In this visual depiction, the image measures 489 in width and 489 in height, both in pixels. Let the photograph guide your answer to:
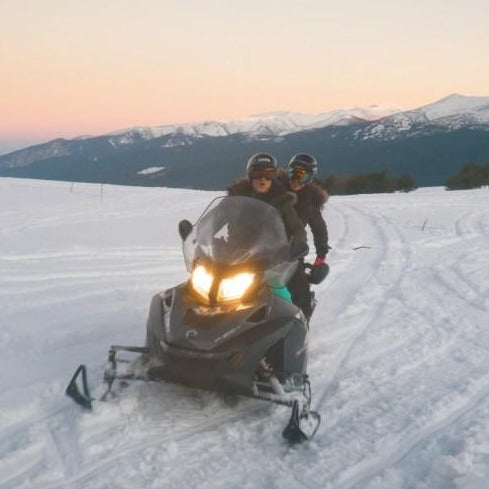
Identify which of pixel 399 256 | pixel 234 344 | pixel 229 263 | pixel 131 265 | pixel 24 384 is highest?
pixel 229 263

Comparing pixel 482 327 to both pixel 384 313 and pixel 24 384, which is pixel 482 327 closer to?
pixel 384 313

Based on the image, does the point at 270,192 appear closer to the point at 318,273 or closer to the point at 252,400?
the point at 318,273

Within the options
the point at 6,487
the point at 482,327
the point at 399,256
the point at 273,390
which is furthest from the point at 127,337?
the point at 399,256

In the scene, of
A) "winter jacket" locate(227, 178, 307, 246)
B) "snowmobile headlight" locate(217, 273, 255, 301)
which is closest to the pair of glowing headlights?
"snowmobile headlight" locate(217, 273, 255, 301)

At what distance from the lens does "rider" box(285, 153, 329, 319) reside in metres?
5.51

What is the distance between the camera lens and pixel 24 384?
4551 millimetres

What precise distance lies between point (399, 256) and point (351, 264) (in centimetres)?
140

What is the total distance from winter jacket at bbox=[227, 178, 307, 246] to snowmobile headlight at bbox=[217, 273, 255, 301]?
0.80 metres

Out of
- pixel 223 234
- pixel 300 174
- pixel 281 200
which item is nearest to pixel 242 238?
pixel 223 234

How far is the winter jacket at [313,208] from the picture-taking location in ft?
19.1

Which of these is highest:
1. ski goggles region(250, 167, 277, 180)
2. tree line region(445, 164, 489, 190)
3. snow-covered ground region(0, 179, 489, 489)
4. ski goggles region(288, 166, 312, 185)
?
ski goggles region(250, 167, 277, 180)

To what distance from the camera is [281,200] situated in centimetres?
503

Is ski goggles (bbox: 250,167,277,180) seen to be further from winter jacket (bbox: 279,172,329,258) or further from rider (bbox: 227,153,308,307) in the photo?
winter jacket (bbox: 279,172,329,258)

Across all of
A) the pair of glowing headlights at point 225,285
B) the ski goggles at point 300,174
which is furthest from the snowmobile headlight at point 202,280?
the ski goggles at point 300,174
